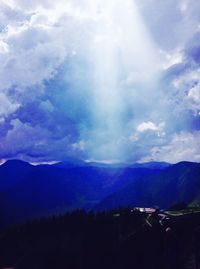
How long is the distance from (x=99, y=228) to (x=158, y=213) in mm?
29957

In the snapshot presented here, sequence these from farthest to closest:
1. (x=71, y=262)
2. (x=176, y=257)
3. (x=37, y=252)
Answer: (x=37, y=252) < (x=71, y=262) < (x=176, y=257)

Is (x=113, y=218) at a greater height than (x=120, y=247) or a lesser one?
greater

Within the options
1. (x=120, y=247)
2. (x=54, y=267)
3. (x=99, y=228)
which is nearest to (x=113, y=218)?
(x=99, y=228)

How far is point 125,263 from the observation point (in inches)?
7018

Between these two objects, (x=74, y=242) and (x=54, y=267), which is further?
(x=74, y=242)

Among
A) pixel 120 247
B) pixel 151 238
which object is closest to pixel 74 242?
pixel 120 247

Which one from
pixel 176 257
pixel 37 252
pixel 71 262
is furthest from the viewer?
pixel 37 252

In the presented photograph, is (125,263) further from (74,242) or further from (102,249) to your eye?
(74,242)

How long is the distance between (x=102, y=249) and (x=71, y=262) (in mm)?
15620

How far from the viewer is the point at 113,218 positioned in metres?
200

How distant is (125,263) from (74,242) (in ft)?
97.4

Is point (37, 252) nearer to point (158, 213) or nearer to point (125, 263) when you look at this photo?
point (125, 263)

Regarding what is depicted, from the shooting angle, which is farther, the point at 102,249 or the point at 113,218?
the point at 113,218

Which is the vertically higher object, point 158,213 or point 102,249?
point 158,213
